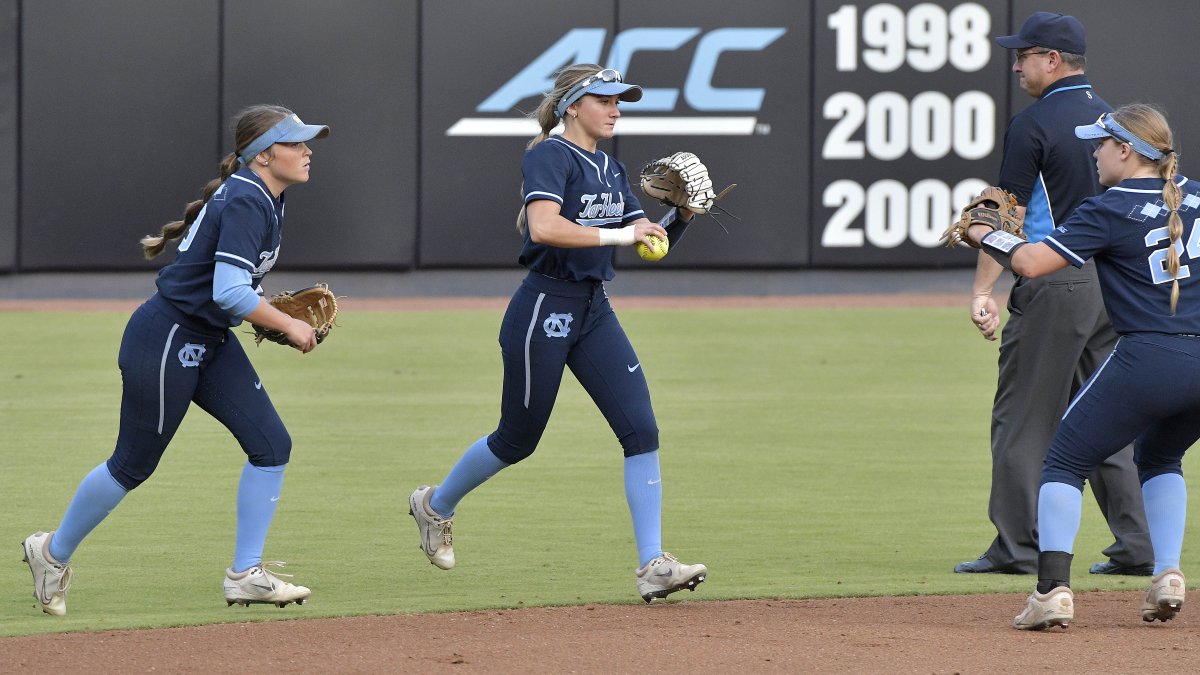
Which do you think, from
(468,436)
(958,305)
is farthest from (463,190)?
(468,436)

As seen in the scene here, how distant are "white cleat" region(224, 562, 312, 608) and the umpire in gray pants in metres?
2.58

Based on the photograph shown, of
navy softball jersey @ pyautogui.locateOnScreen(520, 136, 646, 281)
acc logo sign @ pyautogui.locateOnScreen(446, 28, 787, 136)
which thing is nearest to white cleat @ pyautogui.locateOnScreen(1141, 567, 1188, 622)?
navy softball jersey @ pyautogui.locateOnScreen(520, 136, 646, 281)

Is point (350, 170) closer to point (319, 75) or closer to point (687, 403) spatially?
point (319, 75)

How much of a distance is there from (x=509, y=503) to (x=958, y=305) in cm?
1048

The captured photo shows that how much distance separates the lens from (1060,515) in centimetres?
551

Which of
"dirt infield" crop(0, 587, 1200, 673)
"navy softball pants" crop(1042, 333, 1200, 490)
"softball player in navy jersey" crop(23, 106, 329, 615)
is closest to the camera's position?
"dirt infield" crop(0, 587, 1200, 673)

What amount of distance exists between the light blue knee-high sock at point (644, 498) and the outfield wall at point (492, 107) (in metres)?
11.7

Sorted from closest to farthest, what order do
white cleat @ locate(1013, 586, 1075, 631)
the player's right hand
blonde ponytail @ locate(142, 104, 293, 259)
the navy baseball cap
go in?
white cleat @ locate(1013, 586, 1075, 631)
blonde ponytail @ locate(142, 104, 293, 259)
the player's right hand
the navy baseball cap

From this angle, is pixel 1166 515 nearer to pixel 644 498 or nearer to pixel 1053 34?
pixel 644 498

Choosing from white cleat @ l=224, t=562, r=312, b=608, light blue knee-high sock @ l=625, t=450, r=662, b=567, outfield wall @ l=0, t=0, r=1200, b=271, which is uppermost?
light blue knee-high sock @ l=625, t=450, r=662, b=567

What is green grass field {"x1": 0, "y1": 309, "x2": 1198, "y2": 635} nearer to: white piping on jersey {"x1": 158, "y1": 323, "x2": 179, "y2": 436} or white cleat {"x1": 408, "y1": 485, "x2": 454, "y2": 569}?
white cleat {"x1": 408, "y1": 485, "x2": 454, "y2": 569}

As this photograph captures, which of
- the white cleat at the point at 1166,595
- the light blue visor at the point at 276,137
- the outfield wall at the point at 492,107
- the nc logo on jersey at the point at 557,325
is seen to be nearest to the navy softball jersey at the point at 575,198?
the nc logo on jersey at the point at 557,325

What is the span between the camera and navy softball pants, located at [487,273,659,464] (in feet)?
20.1

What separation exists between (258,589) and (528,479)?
3.24m
